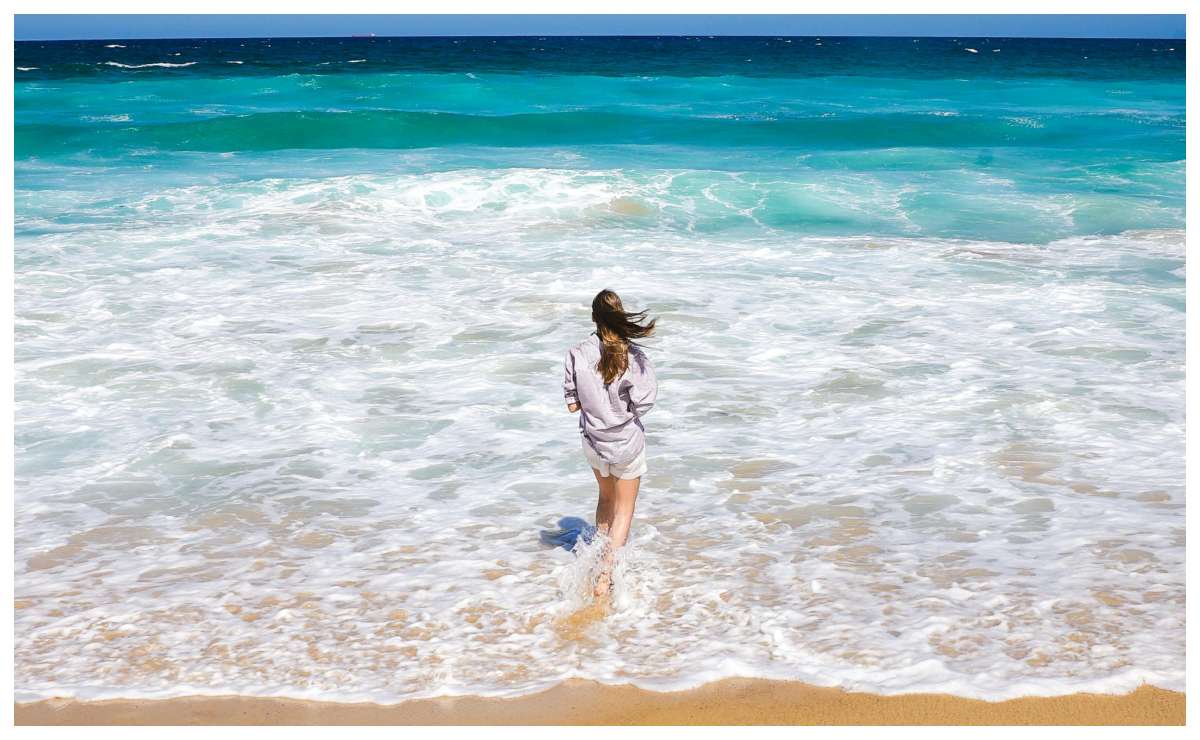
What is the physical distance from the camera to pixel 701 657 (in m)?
4.67

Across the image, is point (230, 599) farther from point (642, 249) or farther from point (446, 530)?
point (642, 249)

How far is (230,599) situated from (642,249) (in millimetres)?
9830

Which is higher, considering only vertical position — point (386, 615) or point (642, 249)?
point (642, 249)

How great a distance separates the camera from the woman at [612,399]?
4.80 m

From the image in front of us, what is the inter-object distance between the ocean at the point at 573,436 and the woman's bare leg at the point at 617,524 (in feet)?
0.36

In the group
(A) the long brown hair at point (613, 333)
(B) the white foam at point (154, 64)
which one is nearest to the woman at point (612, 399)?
(A) the long brown hair at point (613, 333)

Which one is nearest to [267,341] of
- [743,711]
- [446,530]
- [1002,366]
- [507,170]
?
[446,530]

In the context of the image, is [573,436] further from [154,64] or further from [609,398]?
[154,64]

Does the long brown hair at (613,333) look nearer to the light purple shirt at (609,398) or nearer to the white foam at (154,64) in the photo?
the light purple shirt at (609,398)

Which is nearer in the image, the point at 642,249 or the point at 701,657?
the point at 701,657

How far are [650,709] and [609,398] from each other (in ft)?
4.37

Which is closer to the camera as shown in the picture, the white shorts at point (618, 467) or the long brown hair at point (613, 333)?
the long brown hair at point (613, 333)

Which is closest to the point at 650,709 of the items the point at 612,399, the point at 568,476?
the point at 612,399

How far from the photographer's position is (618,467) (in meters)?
5.08
